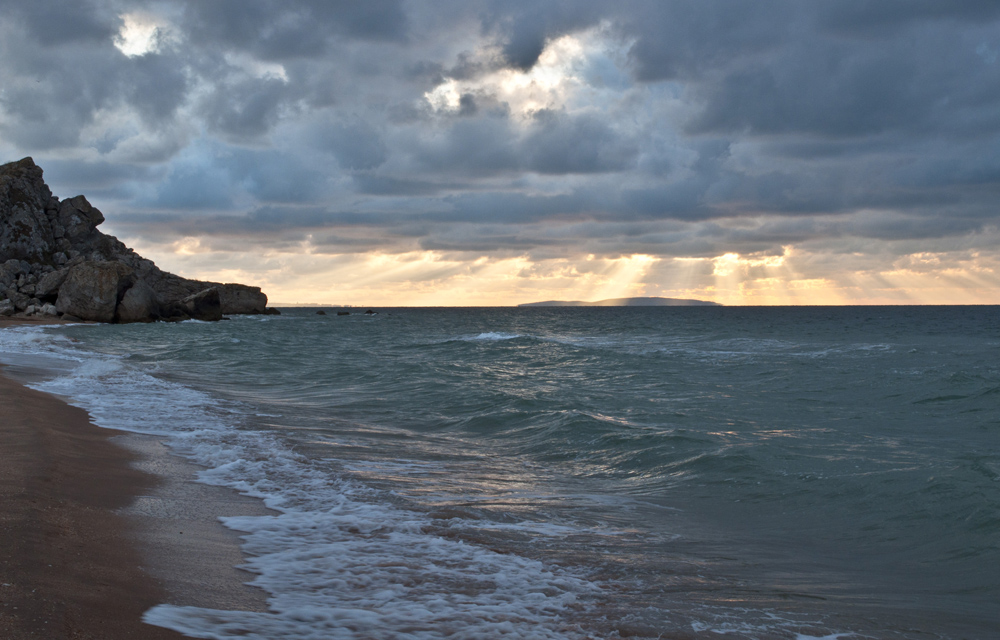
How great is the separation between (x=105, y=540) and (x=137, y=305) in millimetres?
54614

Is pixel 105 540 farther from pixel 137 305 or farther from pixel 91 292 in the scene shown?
pixel 137 305

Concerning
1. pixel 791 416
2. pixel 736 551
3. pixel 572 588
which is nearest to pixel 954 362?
pixel 791 416

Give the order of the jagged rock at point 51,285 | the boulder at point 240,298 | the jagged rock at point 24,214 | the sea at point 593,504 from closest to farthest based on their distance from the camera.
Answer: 1. the sea at point 593,504
2. the jagged rock at point 51,285
3. the jagged rock at point 24,214
4. the boulder at point 240,298

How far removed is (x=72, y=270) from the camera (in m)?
50.8

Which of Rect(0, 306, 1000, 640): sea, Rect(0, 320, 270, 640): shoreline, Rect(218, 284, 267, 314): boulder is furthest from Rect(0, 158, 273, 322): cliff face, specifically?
Rect(0, 320, 270, 640): shoreline

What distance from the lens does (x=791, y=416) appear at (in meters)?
13.6

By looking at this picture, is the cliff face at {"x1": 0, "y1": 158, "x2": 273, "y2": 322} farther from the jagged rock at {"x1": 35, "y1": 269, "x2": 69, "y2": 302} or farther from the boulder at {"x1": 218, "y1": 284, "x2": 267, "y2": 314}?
the boulder at {"x1": 218, "y1": 284, "x2": 267, "y2": 314}

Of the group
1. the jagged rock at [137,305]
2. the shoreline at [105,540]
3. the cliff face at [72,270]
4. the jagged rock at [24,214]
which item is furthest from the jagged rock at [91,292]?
the shoreline at [105,540]

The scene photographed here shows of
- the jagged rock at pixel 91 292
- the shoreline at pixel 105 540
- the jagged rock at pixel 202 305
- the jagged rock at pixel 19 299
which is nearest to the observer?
the shoreline at pixel 105 540

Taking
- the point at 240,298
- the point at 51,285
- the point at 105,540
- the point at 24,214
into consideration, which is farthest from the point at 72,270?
the point at 105,540

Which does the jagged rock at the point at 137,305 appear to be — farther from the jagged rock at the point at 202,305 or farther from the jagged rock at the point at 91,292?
the jagged rock at the point at 202,305

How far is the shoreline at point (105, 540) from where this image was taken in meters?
3.52

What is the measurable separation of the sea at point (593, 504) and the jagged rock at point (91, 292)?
3725cm

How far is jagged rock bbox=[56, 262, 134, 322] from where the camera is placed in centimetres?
4969
